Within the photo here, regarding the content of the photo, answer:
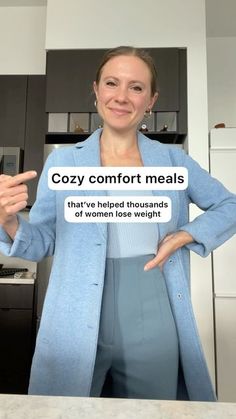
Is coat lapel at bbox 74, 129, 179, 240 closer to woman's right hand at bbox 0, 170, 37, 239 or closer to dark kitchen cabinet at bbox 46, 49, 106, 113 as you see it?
woman's right hand at bbox 0, 170, 37, 239

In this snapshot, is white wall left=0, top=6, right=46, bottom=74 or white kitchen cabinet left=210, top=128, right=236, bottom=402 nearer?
white kitchen cabinet left=210, top=128, right=236, bottom=402

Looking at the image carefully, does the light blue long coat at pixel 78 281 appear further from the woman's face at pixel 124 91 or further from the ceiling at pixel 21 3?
the ceiling at pixel 21 3

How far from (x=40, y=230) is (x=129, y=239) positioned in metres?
0.11

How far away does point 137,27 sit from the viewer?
3.66 feet

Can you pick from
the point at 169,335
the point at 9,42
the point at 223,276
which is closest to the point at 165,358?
the point at 169,335

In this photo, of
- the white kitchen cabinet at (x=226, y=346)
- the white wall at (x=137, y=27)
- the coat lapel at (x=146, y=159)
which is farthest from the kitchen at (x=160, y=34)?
the coat lapel at (x=146, y=159)

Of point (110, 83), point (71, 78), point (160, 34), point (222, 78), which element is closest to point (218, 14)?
point (222, 78)

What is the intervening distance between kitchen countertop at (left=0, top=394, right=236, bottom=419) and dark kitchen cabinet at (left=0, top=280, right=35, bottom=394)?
0.85 m

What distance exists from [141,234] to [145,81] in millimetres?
197

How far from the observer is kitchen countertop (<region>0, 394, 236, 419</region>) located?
Answer: 0.74ft

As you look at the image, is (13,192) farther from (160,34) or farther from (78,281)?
(160,34)

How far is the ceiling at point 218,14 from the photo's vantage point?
1.30 meters

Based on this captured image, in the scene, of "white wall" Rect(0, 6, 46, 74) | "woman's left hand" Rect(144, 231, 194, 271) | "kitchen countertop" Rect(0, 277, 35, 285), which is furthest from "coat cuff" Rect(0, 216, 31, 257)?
"white wall" Rect(0, 6, 46, 74)

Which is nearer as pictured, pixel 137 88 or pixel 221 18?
pixel 137 88
